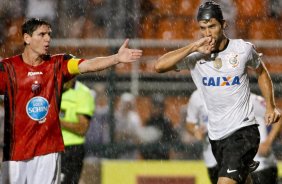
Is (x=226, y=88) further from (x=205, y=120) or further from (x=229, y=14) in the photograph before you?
(x=229, y=14)

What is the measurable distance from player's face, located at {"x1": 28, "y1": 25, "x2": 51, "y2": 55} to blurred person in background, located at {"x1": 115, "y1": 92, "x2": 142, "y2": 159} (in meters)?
5.21

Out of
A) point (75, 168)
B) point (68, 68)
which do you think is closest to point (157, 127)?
point (75, 168)

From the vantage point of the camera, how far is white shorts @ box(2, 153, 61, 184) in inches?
263

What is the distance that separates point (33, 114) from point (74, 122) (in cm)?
294

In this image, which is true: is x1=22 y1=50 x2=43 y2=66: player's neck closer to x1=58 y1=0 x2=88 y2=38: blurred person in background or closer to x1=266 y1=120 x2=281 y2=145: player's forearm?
x1=266 y1=120 x2=281 y2=145: player's forearm

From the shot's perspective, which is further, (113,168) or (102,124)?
(102,124)

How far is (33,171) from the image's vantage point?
6.70 m

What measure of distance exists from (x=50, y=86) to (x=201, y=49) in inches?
52.1

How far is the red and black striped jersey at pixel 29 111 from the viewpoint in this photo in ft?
22.0

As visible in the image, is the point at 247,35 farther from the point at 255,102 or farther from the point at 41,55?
the point at 41,55

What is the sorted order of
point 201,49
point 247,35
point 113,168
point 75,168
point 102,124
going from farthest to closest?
1. point 247,35
2. point 102,124
3. point 113,168
4. point 75,168
5. point 201,49

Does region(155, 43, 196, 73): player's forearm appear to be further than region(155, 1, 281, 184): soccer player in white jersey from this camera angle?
No

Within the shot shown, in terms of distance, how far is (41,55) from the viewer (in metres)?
6.87

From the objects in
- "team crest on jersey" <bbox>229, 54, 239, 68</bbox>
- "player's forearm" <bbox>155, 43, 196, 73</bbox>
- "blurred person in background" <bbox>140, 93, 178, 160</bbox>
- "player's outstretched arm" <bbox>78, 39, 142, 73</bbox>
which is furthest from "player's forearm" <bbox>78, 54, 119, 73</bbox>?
"blurred person in background" <bbox>140, 93, 178, 160</bbox>
